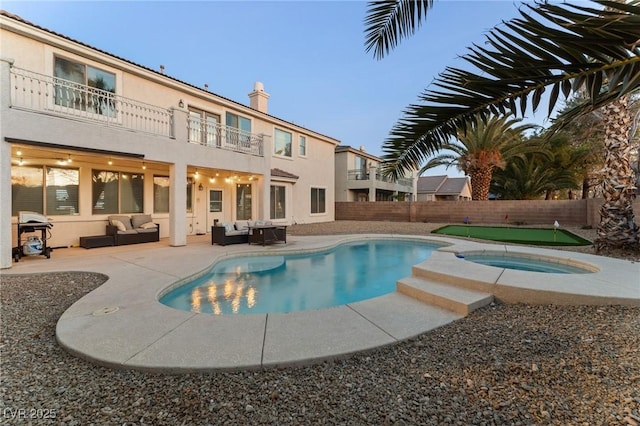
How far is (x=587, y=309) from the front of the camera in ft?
14.7

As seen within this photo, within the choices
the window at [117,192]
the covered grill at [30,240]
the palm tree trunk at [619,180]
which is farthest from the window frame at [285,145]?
the palm tree trunk at [619,180]

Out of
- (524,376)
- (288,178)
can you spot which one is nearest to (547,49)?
(524,376)

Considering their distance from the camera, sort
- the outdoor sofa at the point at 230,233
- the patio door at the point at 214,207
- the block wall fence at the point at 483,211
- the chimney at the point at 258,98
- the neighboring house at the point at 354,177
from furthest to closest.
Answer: the neighboring house at the point at 354,177, the chimney at the point at 258,98, the block wall fence at the point at 483,211, the patio door at the point at 214,207, the outdoor sofa at the point at 230,233

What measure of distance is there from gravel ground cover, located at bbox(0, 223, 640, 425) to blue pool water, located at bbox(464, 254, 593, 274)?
4.49 m

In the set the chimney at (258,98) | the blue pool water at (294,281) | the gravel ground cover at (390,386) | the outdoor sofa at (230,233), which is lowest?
the blue pool water at (294,281)

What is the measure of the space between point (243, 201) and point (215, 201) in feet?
5.43

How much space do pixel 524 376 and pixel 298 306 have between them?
414 cm

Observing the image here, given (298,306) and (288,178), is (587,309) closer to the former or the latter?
(298,306)

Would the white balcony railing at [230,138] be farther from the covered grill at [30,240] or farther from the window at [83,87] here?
the covered grill at [30,240]

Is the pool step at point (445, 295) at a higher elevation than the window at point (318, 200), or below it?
below

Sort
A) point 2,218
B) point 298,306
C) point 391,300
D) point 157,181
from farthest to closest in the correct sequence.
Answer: point 157,181, point 2,218, point 298,306, point 391,300

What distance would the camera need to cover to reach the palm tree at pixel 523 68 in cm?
155

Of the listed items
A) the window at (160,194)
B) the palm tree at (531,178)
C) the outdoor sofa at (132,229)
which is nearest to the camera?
the outdoor sofa at (132,229)

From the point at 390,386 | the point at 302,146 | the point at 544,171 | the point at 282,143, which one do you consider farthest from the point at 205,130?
the point at 544,171
